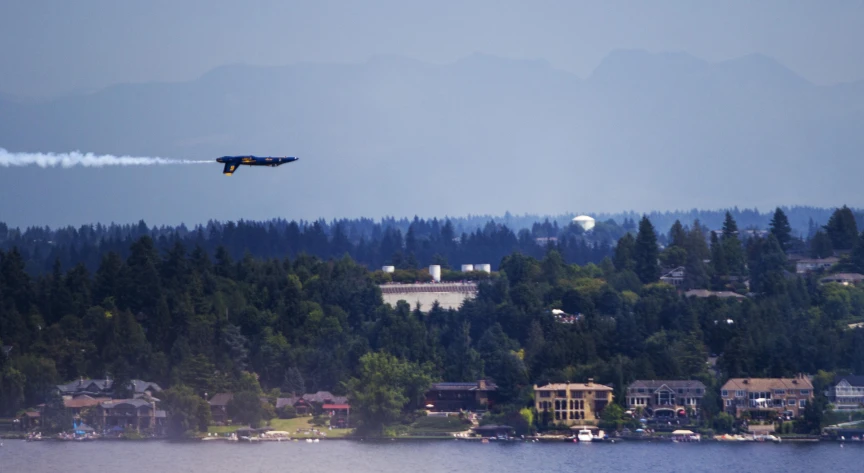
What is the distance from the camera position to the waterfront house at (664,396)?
78.8m

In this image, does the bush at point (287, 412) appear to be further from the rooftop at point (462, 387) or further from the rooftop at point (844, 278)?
the rooftop at point (844, 278)

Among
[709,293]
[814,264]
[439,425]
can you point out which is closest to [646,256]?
[709,293]

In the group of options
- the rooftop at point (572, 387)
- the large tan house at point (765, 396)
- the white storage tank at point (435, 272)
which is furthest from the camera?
the white storage tank at point (435, 272)

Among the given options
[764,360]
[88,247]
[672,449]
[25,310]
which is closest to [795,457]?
[672,449]

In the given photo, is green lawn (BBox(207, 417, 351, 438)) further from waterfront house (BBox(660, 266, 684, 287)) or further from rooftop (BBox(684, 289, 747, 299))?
waterfront house (BBox(660, 266, 684, 287))

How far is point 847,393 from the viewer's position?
79125 millimetres

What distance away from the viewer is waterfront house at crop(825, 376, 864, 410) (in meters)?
78.7

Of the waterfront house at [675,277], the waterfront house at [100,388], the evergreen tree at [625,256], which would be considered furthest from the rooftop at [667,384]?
the evergreen tree at [625,256]

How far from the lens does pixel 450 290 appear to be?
348 feet

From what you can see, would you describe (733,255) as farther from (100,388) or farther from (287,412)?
(100,388)

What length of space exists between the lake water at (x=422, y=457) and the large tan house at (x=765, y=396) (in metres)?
3.61

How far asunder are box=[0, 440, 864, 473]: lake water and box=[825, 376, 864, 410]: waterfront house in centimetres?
523

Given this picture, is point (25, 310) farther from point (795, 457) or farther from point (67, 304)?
point (795, 457)

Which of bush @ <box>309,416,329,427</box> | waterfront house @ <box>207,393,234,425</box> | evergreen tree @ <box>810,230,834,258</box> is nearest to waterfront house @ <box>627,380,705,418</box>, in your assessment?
bush @ <box>309,416,329,427</box>
